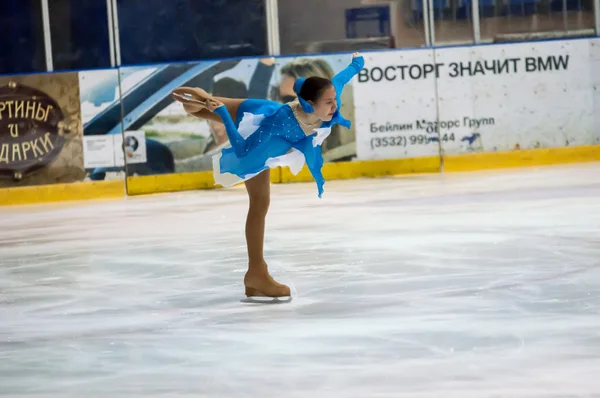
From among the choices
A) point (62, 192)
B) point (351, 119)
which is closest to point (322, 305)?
point (62, 192)

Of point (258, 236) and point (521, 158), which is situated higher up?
point (258, 236)

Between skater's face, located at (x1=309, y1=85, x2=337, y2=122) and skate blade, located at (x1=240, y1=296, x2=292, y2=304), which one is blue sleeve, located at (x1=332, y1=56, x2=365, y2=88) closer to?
skater's face, located at (x1=309, y1=85, x2=337, y2=122)

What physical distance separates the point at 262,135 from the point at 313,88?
0.30 meters

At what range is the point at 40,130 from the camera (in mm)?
11320

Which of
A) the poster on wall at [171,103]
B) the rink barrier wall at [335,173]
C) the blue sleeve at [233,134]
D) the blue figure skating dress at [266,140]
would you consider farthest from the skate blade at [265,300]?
the rink barrier wall at [335,173]

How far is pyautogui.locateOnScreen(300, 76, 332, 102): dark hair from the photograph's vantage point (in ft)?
15.2

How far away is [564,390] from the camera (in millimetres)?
2939

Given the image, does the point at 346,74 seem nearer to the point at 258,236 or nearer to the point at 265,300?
the point at 258,236

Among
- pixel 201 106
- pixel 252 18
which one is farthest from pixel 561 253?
pixel 252 18

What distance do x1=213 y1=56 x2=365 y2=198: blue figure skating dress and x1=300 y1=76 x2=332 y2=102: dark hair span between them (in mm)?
28

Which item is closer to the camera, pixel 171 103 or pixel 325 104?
pixel 325 104

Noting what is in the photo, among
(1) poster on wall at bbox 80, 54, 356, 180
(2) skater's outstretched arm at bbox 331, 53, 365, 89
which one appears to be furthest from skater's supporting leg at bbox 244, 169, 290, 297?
(1) poster on wall at bbox 80, 54, 356, 180

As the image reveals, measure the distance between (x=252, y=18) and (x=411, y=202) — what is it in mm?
6313

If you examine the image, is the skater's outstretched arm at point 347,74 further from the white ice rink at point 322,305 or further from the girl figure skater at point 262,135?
the white ice rink at point 322,305
